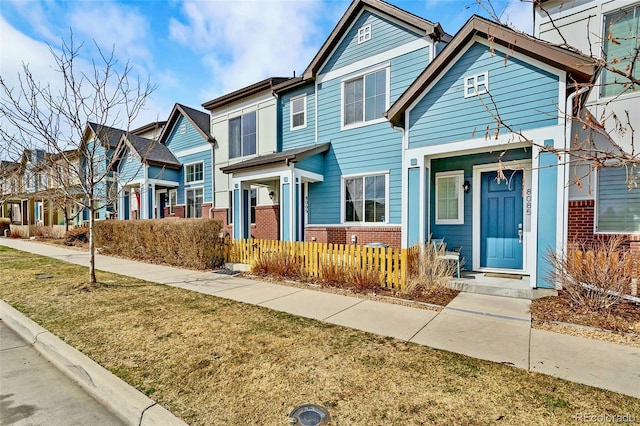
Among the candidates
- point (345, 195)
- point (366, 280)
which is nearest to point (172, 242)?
point (345, 195)

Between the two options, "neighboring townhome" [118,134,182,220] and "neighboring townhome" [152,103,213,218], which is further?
"neighboring townhome" [118,134,182,220]

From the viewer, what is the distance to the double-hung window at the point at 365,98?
10523mm

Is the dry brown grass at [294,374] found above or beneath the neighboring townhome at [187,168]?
beneath

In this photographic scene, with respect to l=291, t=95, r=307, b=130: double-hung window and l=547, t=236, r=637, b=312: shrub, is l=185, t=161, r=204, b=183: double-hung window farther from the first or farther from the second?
l=547, t=236, r=637, b=312: shrub

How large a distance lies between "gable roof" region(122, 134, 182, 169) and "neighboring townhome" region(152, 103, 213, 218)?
0.40 ft

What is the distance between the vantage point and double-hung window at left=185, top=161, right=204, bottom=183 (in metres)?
17.5

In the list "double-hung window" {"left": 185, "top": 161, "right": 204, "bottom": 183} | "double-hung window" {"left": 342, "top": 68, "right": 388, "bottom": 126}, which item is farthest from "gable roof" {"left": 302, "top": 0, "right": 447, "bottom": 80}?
"double-hung window" {"left": 185, "top": 161, "right": 204, "bottom": 183}

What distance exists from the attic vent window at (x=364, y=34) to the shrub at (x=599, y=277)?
9316 mm

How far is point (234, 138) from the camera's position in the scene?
623 inches

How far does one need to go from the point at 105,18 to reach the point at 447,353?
37.6 ft

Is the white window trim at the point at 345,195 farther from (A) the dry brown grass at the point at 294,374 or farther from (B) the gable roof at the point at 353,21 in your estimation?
(A) the dry brown grass at the point at 294,374

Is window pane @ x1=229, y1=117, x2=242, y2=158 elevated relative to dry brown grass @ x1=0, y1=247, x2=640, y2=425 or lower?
elevated

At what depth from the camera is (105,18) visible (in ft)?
27.6

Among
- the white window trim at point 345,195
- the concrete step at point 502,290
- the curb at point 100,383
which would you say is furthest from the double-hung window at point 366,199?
the curb at point 100,383
